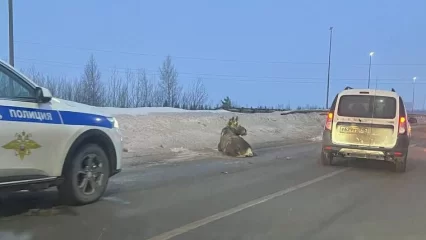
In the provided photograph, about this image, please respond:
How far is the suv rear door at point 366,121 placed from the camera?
1208 cm

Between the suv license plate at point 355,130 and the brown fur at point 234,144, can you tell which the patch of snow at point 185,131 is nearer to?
the brown fur at point 234,144

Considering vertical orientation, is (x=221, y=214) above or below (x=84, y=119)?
below

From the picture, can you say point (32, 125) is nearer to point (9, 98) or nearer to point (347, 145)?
point (9, 98)

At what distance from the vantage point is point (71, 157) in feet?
23.4

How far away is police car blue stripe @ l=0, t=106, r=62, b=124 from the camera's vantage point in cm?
608

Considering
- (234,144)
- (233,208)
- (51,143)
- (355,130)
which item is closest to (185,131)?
(234,144)

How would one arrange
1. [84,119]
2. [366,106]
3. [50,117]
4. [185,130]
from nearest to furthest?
[50,117] → [84,119] → [366,106] → [185,130]

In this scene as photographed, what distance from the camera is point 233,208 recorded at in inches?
297

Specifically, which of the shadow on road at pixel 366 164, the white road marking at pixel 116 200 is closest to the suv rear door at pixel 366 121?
the shadow on road at pixel 366 164

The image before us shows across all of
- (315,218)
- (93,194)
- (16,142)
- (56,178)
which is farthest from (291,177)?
(16,142)

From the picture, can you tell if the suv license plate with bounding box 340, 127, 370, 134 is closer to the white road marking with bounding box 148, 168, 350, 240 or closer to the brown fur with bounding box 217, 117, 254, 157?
the white road marking with bounding box 148, 168, 350, 240

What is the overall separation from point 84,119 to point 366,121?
24.3 feet

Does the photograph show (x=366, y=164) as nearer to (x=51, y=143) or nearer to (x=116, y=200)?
(x=116, y=200)

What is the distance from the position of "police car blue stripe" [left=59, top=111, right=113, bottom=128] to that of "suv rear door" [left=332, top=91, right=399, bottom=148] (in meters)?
6.59
